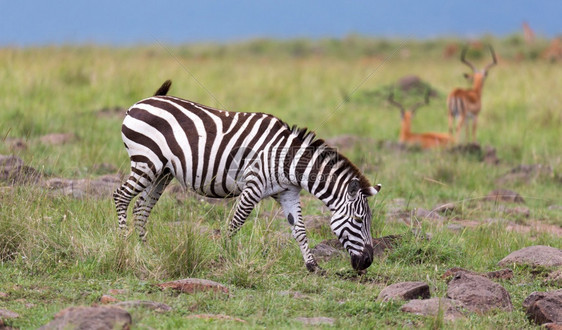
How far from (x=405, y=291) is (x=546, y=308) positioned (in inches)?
39.0

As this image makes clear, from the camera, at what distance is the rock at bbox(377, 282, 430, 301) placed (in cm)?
591

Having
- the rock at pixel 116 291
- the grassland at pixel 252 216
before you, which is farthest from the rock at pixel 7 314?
the rock at pixel 116 291

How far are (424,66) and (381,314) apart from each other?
2440cm

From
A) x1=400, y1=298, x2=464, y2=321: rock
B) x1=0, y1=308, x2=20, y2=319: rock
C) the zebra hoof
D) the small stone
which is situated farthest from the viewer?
the small stone

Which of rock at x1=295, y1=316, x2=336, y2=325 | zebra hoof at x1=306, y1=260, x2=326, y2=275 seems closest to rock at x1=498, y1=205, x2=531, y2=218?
zebra hoof at x1=306, y1=260, x2=326, y2=275

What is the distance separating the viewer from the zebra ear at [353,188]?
6.59m

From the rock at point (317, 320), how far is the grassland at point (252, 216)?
9cm

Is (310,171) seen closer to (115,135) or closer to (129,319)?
(129,319)

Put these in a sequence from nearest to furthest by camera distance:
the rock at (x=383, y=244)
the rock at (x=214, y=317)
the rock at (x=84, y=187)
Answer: the rock at (x=214, y=317), the rock at (x=383, y=244), the rock at (x=84, y=187)

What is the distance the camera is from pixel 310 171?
6805mm

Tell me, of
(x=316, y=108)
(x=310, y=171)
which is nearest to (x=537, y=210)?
(x=310, y=171)

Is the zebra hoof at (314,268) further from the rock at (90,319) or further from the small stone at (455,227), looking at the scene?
the small stone at (455,227)

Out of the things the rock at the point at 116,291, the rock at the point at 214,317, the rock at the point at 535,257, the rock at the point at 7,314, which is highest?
the rock at the point at 535,257

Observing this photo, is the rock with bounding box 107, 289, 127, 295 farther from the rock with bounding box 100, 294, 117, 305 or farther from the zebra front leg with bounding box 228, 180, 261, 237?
the zebra front leg with bounding box 228, 180, 261, 237
